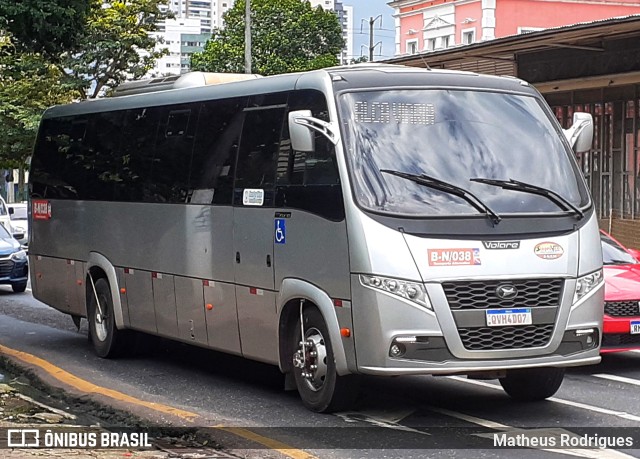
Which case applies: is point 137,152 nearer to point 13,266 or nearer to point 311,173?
point 311,173

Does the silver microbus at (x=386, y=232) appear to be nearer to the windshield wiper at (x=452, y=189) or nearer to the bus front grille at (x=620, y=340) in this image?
the windshield wiper at (x=452, y=189)

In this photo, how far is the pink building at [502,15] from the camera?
52562mm

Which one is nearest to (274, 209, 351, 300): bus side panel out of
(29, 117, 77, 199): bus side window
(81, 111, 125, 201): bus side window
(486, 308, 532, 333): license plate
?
(486, 308, 532, 333): license plate

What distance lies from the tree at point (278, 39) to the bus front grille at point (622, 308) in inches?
2255

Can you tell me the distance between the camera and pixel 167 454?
8438 mm

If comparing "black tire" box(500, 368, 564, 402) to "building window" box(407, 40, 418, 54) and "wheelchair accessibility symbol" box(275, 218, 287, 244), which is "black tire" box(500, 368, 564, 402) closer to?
"wheelchair accessibility symbol" box(275, 218, 287, 244)

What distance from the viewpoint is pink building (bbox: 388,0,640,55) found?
172 feet

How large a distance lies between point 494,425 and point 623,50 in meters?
17.4

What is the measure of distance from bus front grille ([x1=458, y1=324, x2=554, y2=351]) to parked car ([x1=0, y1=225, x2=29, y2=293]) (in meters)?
14.8

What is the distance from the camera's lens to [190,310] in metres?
12.2

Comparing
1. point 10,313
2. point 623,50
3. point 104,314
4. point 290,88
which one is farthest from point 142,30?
point 290,88

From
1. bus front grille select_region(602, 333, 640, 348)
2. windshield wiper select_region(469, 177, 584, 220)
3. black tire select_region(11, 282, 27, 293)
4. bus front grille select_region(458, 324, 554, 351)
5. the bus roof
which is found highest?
the bus roof

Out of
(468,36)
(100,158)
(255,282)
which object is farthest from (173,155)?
(468,36)

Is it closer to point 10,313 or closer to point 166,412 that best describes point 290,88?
point 166,412
